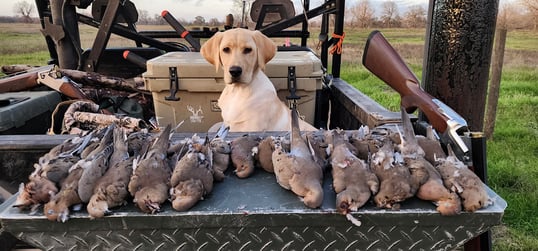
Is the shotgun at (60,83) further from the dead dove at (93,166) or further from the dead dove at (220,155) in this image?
the dead dove at (220,155)

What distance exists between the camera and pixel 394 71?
196 centimetres

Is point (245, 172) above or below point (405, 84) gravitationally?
below

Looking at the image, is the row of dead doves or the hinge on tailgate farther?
the hinge on tailgate

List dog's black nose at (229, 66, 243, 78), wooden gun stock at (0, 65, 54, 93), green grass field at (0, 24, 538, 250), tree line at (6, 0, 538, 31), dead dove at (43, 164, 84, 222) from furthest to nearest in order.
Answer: tree line at (6, 0, 538, 31)
green grass field at (0, 24, 538, 250)
wooden gun stock at (0, 65, 54, 93)
dog's black nose at (229, 66, 243, 78)
dead dove at (43, 164, 84, 222)

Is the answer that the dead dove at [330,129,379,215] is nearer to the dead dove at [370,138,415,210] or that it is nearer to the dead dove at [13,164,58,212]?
the dead dove at [370,138,415,210]

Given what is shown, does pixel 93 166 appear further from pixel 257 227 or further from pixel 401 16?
pixel 401 16

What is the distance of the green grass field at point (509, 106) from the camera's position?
151 inches

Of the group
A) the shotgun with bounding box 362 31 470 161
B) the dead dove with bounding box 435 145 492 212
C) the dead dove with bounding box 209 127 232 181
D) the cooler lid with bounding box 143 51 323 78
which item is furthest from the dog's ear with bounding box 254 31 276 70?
the dead dove with bounding box 435 145 492 212

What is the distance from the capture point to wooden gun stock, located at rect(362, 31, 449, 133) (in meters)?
1.86

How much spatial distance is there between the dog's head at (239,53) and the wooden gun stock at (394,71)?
1.04m

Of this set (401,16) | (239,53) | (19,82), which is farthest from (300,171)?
(401,16)

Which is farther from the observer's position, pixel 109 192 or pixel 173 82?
pixel 173 82

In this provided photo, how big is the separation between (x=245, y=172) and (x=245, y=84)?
157 centimetres

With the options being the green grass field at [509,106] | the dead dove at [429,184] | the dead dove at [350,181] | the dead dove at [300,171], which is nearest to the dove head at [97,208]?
the dead dove at [300,171]
